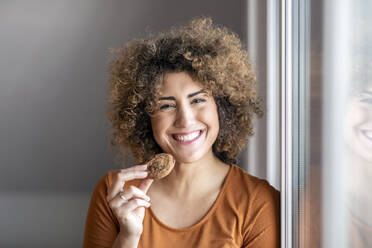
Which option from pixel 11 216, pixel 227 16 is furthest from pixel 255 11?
pixel 11 216

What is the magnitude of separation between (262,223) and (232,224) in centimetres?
8

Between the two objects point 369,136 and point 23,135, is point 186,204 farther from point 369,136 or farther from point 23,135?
point 23,135

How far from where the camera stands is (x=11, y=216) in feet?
Result: 7.78

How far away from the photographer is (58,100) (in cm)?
224

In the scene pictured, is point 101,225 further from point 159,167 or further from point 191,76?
point 191,76

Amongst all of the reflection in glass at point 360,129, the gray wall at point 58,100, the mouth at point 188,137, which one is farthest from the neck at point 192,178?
the gray wall at point 58,100

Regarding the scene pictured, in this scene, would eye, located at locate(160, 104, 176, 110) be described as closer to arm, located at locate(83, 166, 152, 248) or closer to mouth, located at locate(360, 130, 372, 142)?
arm, located at locate(83, 166, 152, 248)

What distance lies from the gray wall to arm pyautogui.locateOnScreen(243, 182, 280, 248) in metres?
1.03

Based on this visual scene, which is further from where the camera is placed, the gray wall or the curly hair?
the gray wall

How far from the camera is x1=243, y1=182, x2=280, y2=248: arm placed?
3.66 ft

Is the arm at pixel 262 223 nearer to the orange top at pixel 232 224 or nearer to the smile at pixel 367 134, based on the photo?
the orange top at pixel 232 224

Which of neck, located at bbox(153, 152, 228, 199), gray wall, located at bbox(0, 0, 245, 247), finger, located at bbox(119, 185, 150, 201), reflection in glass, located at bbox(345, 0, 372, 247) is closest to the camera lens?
reflection in glass, located at bbox(345, 0, 372, 247)

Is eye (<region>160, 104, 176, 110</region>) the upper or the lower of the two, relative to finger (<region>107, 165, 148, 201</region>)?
upper

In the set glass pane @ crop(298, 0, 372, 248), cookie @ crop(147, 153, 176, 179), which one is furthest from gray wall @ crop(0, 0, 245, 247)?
glass pane @ crop(298, 0, 372, 248)
